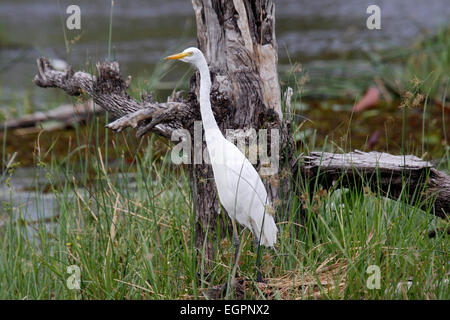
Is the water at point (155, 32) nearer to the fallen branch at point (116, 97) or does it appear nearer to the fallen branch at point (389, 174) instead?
the fallen branch at point (116, 97)

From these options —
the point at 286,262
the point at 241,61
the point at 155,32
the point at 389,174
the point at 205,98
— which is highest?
the point at 155,32

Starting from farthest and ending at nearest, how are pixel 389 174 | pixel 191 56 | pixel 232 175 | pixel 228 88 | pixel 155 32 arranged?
pixel 155 32
pixel 389 174
pixel 228 88
pixel 232 175
pixel 191 56

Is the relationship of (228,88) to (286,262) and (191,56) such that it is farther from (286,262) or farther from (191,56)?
(286,262)

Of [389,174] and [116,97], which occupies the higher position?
[116,97]

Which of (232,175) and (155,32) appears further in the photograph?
(155,32)

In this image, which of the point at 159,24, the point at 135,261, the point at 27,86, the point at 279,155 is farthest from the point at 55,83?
the point at 159,24

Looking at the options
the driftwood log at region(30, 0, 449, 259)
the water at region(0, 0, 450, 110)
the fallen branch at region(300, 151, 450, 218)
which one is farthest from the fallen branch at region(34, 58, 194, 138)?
the water at region(0, 0, 450, 110)

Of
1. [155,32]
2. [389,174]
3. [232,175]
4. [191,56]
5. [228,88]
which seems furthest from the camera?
[155,32]

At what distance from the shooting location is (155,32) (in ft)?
30.8

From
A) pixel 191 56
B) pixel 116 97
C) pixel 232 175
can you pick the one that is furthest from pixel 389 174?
pixel 116 97

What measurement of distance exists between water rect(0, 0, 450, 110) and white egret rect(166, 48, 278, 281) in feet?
13.0

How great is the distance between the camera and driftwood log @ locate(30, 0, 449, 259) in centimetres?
234

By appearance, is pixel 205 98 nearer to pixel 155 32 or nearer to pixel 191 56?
pixel 191 56

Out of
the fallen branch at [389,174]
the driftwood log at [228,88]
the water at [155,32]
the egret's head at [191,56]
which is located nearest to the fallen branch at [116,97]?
the driftwood log at [228,88]
